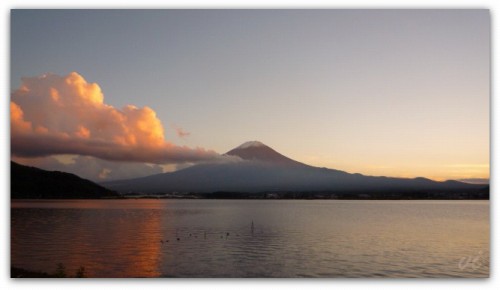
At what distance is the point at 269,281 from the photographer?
7676 mm

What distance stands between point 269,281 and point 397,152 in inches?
138

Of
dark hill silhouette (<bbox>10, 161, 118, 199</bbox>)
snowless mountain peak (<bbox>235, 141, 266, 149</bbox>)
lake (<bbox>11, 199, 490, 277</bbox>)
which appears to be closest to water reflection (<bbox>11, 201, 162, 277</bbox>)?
lake (<bbox>11, 199, 490, 277</bbox>)

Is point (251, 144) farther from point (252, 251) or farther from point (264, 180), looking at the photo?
point (252, 251)

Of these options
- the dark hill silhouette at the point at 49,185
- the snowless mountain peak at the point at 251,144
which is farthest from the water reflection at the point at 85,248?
the snowless mountain peak at the point at 251,144

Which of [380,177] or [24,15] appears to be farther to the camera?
[380,177]

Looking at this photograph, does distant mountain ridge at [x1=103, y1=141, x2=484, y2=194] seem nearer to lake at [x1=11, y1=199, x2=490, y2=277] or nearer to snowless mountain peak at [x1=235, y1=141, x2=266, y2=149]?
snowless mountain peak at [x1=235, y1=141, x2=266, y2=149]

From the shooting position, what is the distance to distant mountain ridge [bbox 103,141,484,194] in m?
9.08

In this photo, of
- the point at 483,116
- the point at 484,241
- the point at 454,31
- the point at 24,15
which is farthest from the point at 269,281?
the point at 24,15

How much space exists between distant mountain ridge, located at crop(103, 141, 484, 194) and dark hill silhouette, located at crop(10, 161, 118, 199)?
532 millimetres

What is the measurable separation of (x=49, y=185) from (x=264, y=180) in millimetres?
4287
